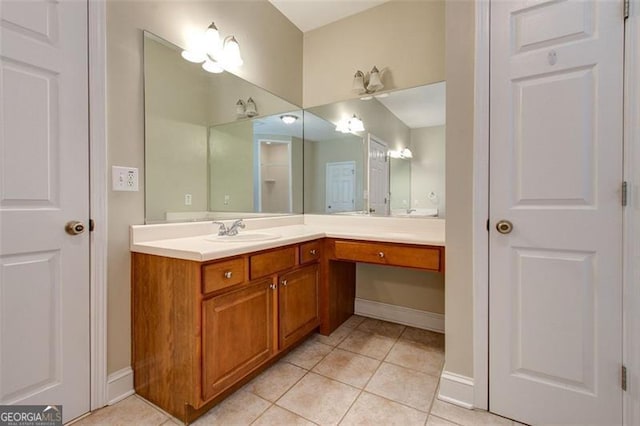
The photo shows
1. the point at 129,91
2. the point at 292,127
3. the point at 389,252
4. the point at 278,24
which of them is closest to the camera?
the point at 129,91

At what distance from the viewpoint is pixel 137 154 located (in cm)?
155

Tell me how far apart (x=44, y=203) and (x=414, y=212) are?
2.23 metres

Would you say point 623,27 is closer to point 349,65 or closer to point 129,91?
point 349,65

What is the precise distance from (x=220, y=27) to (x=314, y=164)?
1.31 metres

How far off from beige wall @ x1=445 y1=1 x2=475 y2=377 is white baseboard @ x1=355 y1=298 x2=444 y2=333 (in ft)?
2.79

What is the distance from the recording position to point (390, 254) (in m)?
1.92

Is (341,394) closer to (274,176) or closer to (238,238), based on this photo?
(238,238)

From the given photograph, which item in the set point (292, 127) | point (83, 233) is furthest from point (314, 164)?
point (83, 233)

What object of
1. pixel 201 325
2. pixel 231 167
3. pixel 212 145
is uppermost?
pixel 212 145

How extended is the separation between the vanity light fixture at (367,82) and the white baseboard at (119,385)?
8.29 ft

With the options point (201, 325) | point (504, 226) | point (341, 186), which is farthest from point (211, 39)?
point (504, 226)

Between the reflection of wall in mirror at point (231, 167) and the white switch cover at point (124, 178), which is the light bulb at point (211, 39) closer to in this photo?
the reflection of wall in mirror at point (231, 167)

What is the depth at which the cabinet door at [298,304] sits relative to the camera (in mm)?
1780

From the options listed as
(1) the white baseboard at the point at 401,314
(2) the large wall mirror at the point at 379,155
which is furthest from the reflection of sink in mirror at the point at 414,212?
(1) the white baseboard at the point at 401,314
